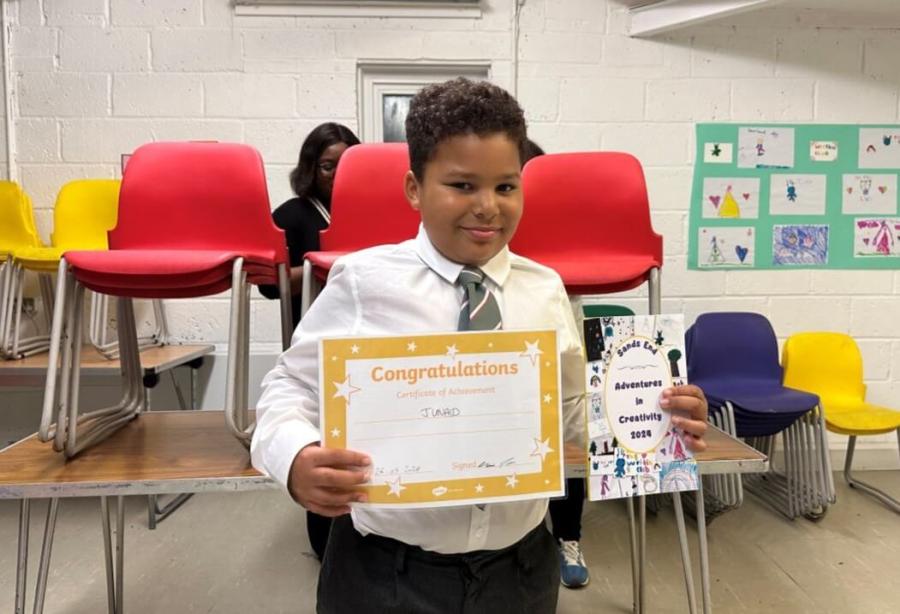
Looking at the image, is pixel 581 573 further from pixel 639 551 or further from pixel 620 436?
pixel 620 436

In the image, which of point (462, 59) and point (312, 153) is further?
point (462, 59)

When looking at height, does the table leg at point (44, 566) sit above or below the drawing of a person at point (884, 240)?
below

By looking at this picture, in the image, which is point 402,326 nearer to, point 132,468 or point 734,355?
point 132,468

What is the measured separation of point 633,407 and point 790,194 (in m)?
2.49

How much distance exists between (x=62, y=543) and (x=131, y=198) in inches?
56.4

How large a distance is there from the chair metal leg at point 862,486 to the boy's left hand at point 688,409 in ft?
7.31

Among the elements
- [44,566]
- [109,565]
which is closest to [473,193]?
[44,566]

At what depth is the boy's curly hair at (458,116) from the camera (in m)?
0.73

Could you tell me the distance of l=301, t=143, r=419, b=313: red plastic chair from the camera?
159cm

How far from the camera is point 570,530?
1.94 m

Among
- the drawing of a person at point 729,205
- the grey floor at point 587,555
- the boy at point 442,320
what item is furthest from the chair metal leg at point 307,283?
the drawing of a person at point 729,205

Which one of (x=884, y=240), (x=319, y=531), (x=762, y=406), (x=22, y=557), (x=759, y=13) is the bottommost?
(x=319, y=531)

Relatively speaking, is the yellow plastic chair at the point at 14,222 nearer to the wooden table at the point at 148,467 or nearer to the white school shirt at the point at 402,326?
the wooden table at the point at 148,467

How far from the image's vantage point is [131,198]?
4.90ft
